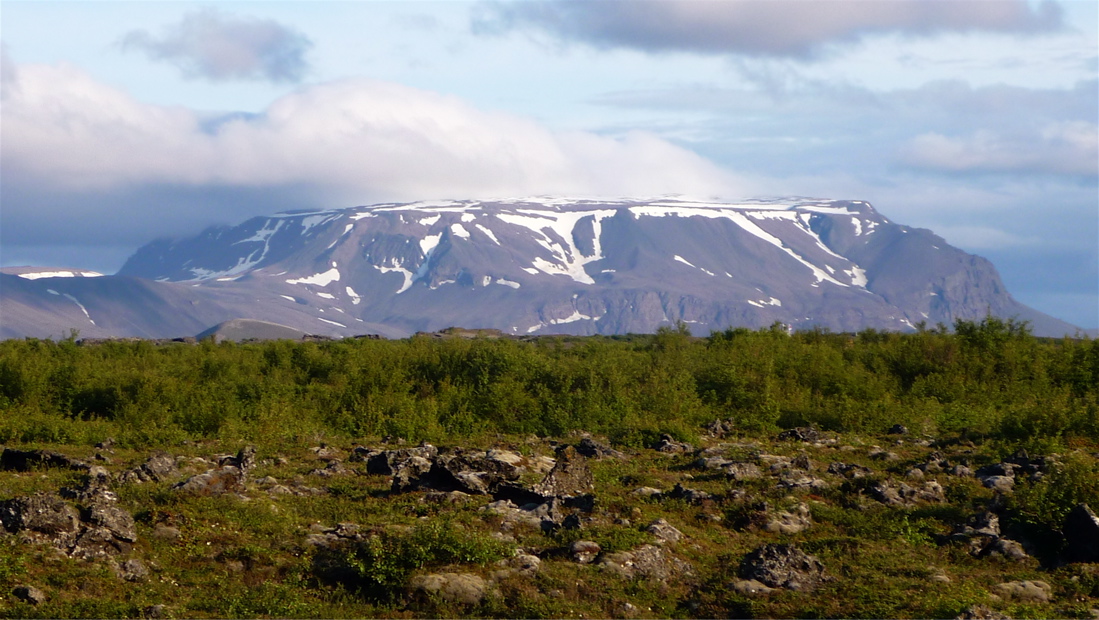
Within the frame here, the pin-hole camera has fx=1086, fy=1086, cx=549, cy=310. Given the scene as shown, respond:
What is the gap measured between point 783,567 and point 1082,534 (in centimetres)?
454

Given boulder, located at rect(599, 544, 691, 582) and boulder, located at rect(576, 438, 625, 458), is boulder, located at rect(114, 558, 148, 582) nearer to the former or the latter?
boulder, located at rect(599, 544, 691, 582)

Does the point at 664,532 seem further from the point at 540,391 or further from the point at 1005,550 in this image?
the point at 540,391

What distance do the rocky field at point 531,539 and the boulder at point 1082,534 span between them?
3 cm

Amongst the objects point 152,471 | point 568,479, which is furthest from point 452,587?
point 152,471

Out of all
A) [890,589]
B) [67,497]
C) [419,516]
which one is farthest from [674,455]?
[67,497]

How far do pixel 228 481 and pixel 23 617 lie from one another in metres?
6.36

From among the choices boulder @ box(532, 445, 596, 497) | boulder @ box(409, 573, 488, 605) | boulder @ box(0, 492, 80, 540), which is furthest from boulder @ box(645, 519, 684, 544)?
boulder @ box(0, 492, 80, 540)

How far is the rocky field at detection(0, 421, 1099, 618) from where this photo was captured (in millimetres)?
12484

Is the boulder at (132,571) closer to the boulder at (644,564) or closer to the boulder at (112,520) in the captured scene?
the boulder at (112,520)

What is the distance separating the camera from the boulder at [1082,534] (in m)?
14.5

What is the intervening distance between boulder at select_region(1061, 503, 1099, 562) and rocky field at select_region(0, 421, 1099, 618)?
3 centimetres

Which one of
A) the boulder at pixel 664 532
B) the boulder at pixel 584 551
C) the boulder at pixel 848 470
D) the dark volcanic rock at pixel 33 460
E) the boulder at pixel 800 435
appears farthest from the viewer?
the boulder at pixel 800 435

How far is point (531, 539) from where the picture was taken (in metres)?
14.5

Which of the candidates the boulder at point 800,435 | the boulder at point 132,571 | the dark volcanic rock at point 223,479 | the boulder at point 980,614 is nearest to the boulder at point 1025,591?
the boulder at point 980,614
